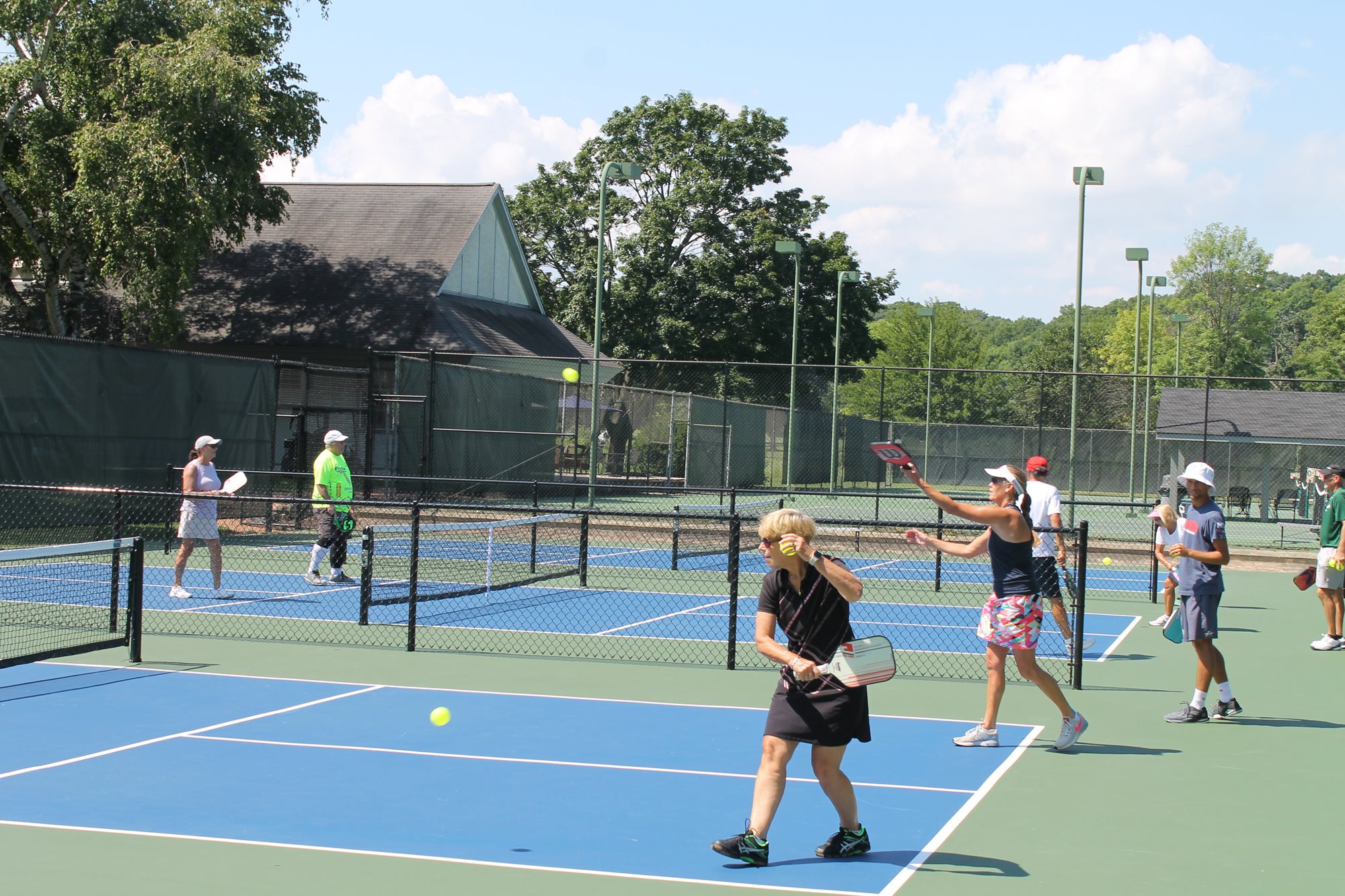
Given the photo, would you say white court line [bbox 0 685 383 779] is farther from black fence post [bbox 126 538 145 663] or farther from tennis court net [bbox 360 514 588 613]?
black fence post [bbox 126 538 145 663]

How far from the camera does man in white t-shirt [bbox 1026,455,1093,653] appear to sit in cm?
1070

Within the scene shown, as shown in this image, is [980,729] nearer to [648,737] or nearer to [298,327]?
[648,737]

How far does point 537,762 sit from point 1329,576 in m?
8.62

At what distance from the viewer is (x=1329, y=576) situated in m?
12.0

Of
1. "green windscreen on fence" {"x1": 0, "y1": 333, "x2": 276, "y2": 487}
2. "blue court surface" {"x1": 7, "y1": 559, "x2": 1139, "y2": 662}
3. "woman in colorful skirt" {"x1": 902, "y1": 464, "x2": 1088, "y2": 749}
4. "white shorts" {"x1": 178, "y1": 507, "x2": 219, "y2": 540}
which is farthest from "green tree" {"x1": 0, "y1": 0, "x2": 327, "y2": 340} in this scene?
"woman in colorful skirt" {"x1": 902, "y1": 464, "x2": 1088, "y2": 749}

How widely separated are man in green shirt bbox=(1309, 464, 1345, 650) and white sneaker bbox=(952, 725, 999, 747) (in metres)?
5.92

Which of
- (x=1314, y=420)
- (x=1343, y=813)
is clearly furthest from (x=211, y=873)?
(x=1314, y=420)

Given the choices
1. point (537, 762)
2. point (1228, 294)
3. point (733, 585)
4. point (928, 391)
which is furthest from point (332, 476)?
point (1228, 294)

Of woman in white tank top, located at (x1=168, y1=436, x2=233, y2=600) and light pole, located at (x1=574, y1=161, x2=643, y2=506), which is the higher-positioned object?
light pole, located at (x1=574, y1=161, x2=643, y2=506)

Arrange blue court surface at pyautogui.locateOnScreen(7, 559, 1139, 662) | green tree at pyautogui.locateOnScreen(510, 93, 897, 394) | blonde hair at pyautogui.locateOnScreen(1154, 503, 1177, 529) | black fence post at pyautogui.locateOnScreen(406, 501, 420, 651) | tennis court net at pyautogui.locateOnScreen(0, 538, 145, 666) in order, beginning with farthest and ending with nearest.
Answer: green tree at pyautogui.locateOnScreen(510, 93, 897, 394) < blue court surface at pyautogui.locateOnScreen(7, 559, 1139, 662) < black fence post at pyautogui.locateOnScreen(406, 501, 420, 651) < tennis court net at pyautogui.locateOnScreen(0, 538, 145, 666) < blonde hair at pyautogui.locateOnScreen(1154, 503, 1177, 529)

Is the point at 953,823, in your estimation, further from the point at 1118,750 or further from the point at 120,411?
the point at 120,411

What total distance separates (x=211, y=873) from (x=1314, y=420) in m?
39.7

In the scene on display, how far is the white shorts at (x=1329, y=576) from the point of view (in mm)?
11992

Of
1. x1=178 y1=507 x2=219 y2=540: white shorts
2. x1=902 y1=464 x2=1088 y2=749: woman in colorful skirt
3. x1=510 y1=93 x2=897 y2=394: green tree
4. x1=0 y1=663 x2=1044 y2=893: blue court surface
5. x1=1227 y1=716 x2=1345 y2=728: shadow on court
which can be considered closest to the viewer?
x1=0 y1=663 x2=1044 y2=893: blue court surface
